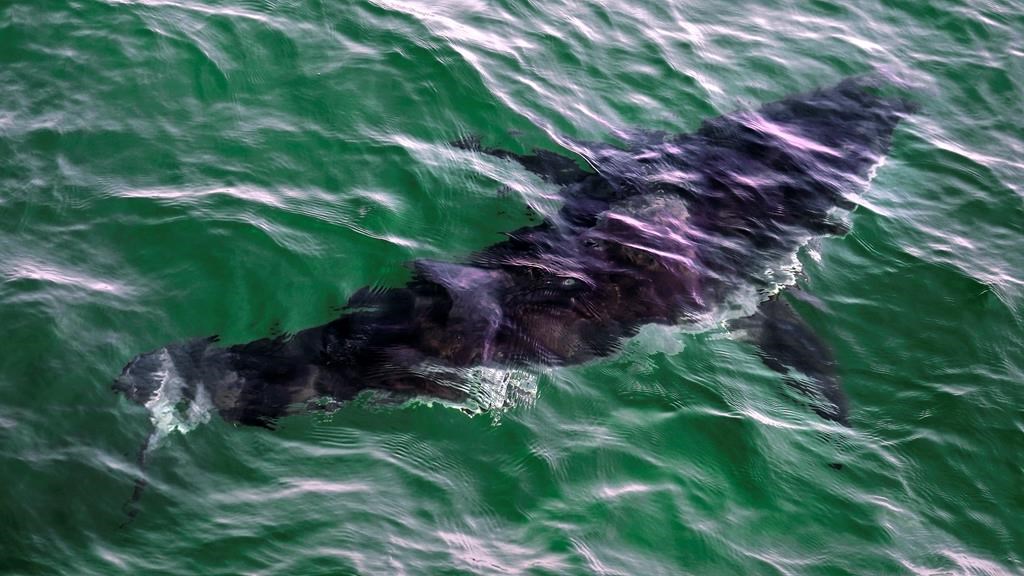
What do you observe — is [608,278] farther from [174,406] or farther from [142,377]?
[142,377]

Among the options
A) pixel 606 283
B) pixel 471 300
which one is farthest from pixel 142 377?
pixel 606 283

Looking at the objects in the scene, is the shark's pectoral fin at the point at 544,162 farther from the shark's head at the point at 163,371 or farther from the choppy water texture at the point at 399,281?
the shark's head at the point at 163,371

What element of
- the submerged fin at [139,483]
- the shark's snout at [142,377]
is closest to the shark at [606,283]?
the shark's snout at [142,377]

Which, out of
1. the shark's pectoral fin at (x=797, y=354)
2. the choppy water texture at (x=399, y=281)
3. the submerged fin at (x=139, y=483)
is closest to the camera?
the submerged fin at (x=139, y=483)

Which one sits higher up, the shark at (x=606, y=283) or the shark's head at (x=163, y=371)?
the shark at (x=606, y=283)

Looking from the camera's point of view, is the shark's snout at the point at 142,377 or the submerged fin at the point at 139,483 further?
the shark's snout at the point at 142,377

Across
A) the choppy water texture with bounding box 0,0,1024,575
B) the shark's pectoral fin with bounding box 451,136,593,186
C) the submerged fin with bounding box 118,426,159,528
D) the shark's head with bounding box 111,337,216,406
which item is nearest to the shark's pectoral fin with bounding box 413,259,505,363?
the choppy water texture with bounding box 0,0,1024,575
